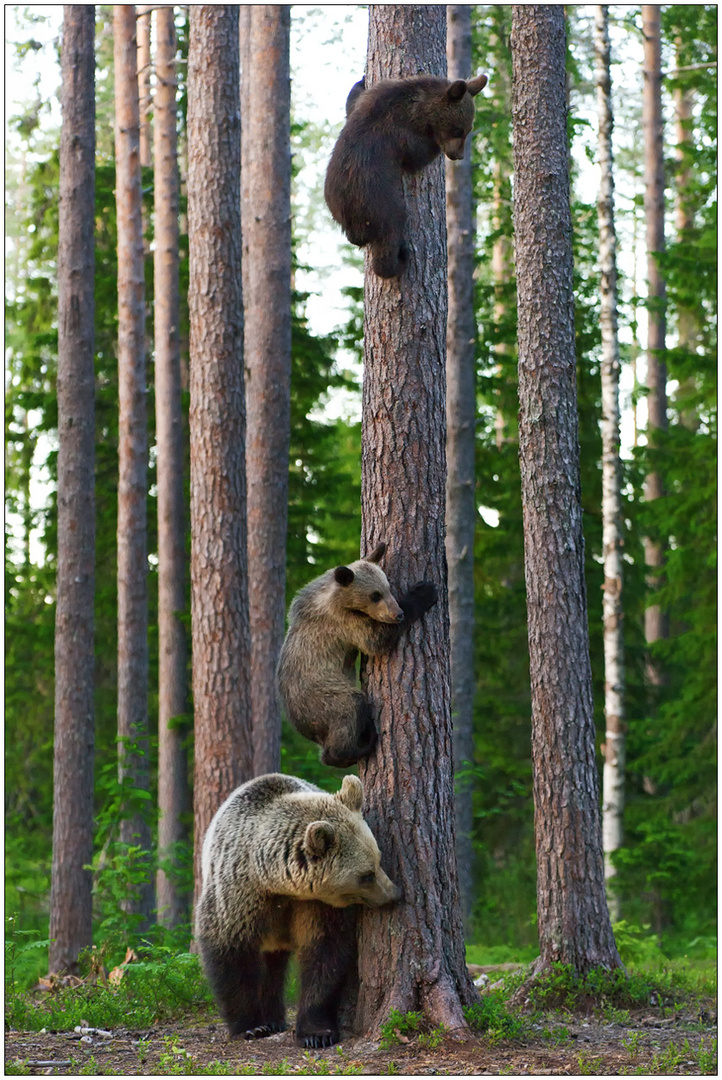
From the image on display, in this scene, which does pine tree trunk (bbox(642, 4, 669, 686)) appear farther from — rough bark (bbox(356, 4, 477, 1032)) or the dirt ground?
rough bark (bbox(356, 4, 477, 1032))

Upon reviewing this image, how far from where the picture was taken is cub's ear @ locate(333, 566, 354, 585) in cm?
577

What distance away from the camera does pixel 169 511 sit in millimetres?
14648

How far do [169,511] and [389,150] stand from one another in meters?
9.09

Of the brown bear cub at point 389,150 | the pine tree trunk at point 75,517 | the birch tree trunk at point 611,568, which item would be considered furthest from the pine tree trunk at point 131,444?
the brown bear cub at point 389,150

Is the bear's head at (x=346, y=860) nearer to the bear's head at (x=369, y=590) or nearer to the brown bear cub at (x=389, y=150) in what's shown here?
the bear's head at (x=369, y=590)

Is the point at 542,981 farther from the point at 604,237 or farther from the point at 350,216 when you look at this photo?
the point at 604,237

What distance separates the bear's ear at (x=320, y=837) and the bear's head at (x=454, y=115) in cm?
369

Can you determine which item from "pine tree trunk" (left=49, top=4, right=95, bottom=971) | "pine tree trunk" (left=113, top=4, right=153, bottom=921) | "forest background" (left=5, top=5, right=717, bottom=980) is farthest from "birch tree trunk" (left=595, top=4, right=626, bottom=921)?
"pine tree trunk" (left=49, top=4, right=95, bottom=971)

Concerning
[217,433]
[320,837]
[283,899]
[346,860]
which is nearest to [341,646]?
[320,837]

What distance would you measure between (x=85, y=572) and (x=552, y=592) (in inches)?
219

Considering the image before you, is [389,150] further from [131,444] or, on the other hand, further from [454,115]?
[131,444]

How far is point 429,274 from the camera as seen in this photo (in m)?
6.09

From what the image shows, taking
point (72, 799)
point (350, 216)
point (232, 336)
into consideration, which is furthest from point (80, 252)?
point (350, 216)

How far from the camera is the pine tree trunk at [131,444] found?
13.8 m
